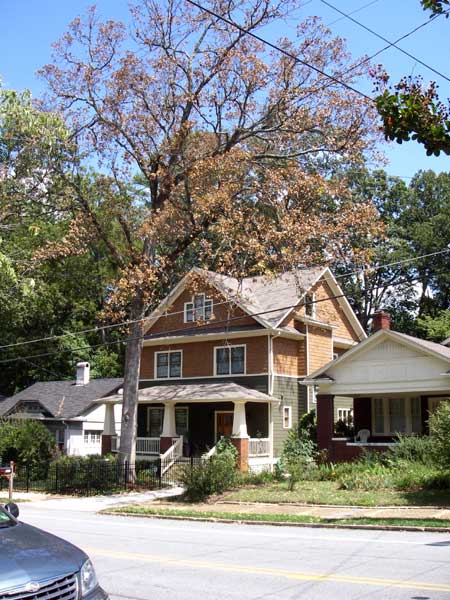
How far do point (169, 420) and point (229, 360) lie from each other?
422cm

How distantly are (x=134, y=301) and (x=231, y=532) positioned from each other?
48.0 feet

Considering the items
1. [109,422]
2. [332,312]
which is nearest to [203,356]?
[109,422]

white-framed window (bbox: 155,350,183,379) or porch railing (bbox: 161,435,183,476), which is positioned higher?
white-framed window (bbox: 155,350,183,379)

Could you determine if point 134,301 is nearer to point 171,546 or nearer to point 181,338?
point 181,338

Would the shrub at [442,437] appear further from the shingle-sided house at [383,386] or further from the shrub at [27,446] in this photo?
the shrub at [27,446]

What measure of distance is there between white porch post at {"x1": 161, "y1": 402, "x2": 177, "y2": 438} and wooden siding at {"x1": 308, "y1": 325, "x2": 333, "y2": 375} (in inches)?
286

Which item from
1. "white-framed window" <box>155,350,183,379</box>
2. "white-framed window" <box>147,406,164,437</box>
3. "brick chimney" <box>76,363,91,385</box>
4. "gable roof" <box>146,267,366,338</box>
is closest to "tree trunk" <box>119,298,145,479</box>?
"gable roof" <box>146,267,366,338</box>

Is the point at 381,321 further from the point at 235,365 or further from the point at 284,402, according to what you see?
the point at 235,365

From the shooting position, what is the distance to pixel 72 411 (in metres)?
43.3

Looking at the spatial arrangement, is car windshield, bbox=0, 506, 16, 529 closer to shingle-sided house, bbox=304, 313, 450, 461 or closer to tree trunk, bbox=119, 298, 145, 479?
tree trunk, bbox=119, 298, 145, 479

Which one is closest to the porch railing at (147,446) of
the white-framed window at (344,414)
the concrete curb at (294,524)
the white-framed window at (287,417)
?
the white-framed window at (287,417)

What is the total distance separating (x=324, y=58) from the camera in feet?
88.0

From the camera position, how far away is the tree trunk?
28.1 meters

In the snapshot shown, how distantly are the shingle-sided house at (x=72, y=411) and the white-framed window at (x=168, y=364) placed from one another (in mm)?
4614
